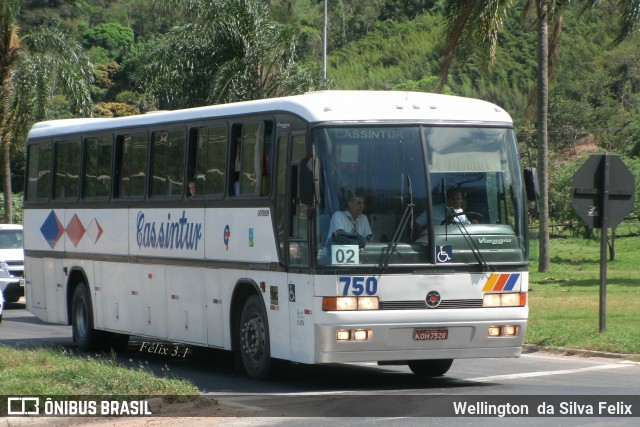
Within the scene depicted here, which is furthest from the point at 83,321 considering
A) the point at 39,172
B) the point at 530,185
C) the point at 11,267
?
the point at 11,267

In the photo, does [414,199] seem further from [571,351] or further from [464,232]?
[571,351]

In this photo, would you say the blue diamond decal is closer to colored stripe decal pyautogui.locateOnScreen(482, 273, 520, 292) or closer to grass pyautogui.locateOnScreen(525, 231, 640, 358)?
grass pyautogui.locateOnScreen(525, 231, 640, 358)

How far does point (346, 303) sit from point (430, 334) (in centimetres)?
100

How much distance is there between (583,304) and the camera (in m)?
25.0

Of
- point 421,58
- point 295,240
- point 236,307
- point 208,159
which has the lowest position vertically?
point 236,307

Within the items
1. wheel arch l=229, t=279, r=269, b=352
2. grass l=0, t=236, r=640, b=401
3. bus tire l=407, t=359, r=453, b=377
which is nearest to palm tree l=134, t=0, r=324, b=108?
grass l=0, t=236, r=640, b=401

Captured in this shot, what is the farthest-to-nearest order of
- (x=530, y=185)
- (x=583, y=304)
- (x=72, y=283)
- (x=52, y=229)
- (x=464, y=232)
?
(x=583, y=304) → (x=52, y=229) → (x=72, y=283) → (x=530, y=185) → (x=464, y=232)

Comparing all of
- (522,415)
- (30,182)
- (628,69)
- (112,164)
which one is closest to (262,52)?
(30,182)

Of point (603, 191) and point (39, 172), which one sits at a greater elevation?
point (39, 172)

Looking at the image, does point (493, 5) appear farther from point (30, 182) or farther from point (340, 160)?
point (340, 160)

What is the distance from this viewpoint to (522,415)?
1113cm

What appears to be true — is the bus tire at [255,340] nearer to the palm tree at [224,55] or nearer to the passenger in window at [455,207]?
the passenger in window at [455,207]

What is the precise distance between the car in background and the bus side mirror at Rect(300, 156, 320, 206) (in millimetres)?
18974

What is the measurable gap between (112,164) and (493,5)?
11.4 meters
